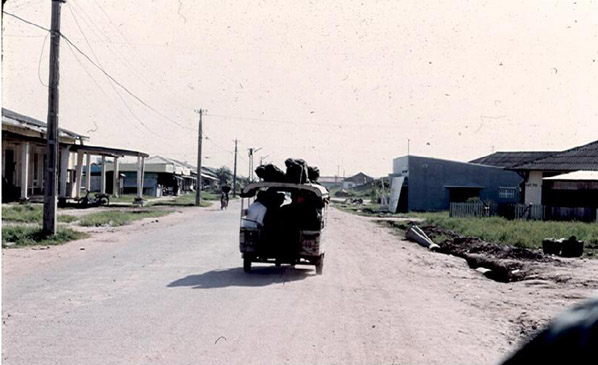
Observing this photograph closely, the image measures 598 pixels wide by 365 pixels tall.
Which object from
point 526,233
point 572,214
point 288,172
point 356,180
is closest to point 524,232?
point 526,233

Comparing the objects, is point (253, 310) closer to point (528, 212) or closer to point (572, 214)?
point (572, 214)

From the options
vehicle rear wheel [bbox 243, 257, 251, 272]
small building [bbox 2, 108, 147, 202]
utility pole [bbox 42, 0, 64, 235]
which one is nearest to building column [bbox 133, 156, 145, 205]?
small building [bbox 2, 108, 147, 202]

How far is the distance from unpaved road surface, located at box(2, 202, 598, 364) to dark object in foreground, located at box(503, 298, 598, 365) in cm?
294

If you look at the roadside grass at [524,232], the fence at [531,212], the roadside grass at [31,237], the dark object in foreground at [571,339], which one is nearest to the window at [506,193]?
the fence at [531,212]

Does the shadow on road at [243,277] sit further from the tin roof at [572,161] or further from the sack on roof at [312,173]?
the tin roof at [572,161]

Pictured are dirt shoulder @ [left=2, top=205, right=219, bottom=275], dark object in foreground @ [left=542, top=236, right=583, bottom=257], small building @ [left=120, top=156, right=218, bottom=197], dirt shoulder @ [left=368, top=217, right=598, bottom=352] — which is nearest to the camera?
dirt shoulder @ [left=368, top=217, right=598, bottom=352]

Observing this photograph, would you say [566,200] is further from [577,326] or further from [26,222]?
[577,326]

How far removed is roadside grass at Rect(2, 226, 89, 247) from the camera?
60.1 feet

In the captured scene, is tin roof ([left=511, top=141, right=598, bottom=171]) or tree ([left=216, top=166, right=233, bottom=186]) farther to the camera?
tree ([left=216, top=166, right=233, bottom=186])

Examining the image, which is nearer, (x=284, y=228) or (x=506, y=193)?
(x=284, y=228)

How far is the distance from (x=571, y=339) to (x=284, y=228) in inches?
505

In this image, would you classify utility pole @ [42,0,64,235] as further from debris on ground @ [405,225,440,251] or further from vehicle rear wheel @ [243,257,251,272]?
debris on ground @ [405,225,440,251]

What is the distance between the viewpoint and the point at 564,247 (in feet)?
61.5

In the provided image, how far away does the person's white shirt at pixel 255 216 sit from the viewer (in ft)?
44.6
